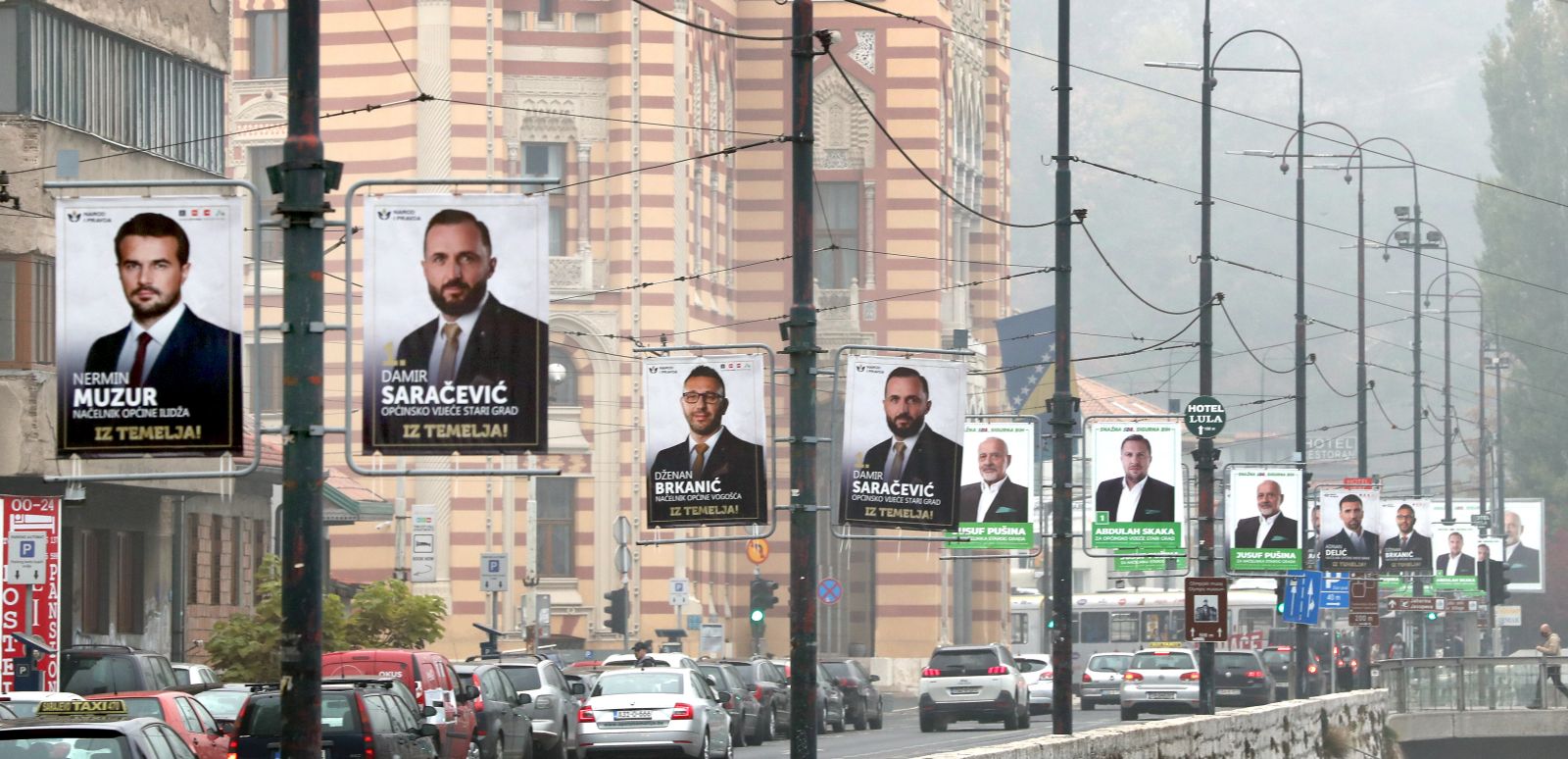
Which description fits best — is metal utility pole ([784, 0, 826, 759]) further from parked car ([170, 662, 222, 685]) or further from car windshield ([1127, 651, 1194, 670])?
car windshield ([1127, 651, 1194, 670])

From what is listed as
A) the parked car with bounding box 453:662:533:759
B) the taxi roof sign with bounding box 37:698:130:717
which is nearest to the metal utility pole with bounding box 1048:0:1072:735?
the parked car with bounding box 453:662:533:759

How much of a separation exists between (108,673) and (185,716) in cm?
557

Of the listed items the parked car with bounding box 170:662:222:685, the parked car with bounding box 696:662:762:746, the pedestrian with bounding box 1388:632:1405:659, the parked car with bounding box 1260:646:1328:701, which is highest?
the parked car with bounding box 170:662:222:685

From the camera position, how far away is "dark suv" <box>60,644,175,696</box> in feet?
101

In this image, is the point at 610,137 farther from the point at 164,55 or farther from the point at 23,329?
the point at 23,329

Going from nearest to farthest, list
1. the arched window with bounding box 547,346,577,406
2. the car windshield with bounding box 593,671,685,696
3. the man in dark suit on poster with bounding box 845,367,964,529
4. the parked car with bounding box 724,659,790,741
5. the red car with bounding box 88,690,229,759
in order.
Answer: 1. the red car with bounding box 88,690,229,759
2. the man in dark suit on poster with bounding box 845,367,964,529
3. the car windshield with bounding box 593,671,685,696
4. the parked car with bounding box 724,659,790,741
5. the arched window with bounding box 547,346,577,406

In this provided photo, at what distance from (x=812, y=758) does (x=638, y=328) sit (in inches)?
1664

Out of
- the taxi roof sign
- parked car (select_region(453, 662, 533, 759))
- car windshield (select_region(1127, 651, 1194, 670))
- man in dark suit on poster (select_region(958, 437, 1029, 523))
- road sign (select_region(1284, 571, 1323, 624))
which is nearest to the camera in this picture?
the taxi roof sign

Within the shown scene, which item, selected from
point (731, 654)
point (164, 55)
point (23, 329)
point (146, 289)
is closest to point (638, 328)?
point (731, 654)

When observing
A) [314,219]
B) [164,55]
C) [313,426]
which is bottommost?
[313,426]

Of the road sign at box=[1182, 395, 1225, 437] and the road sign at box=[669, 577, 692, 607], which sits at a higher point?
the road sign at box=[1182, 395, 1225, 437]

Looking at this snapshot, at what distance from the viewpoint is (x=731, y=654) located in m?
70.9

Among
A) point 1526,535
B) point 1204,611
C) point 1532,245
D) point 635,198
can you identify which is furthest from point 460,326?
point 1532,245

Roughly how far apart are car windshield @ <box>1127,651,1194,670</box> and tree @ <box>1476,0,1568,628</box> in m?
70.9
